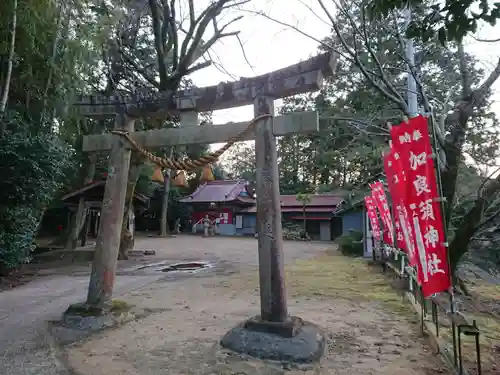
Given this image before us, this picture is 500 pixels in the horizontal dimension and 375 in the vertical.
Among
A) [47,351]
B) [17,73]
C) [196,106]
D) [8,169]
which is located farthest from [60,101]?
[47,351]

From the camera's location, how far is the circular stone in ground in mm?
3811

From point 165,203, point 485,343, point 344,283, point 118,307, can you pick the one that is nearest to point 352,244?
point 344,283

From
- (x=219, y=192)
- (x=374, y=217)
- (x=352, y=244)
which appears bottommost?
(x=352, y=244)

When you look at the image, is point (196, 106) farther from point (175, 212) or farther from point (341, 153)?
point (175, 212)

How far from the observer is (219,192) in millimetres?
31797

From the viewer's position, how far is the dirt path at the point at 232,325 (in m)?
3.73

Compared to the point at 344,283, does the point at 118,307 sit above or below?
above

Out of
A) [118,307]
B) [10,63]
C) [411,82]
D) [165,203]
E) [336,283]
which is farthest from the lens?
[165,203]

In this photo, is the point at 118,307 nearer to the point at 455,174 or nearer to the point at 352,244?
the point at 455,174

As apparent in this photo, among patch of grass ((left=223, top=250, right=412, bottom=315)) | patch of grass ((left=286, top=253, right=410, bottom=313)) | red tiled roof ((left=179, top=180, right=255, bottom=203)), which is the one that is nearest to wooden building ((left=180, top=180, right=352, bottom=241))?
red tiled roof ((left=179, top=180, right=255, bottom=203))

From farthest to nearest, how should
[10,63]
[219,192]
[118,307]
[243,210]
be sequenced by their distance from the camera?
1. [219,192]
2. [243,210]
3. [10,63]
4. [118,307]

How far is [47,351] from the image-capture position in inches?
161

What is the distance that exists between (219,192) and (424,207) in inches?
1110

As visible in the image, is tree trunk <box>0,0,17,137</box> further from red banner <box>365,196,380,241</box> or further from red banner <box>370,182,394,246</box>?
red banner <box>365,196,380,241</box>
